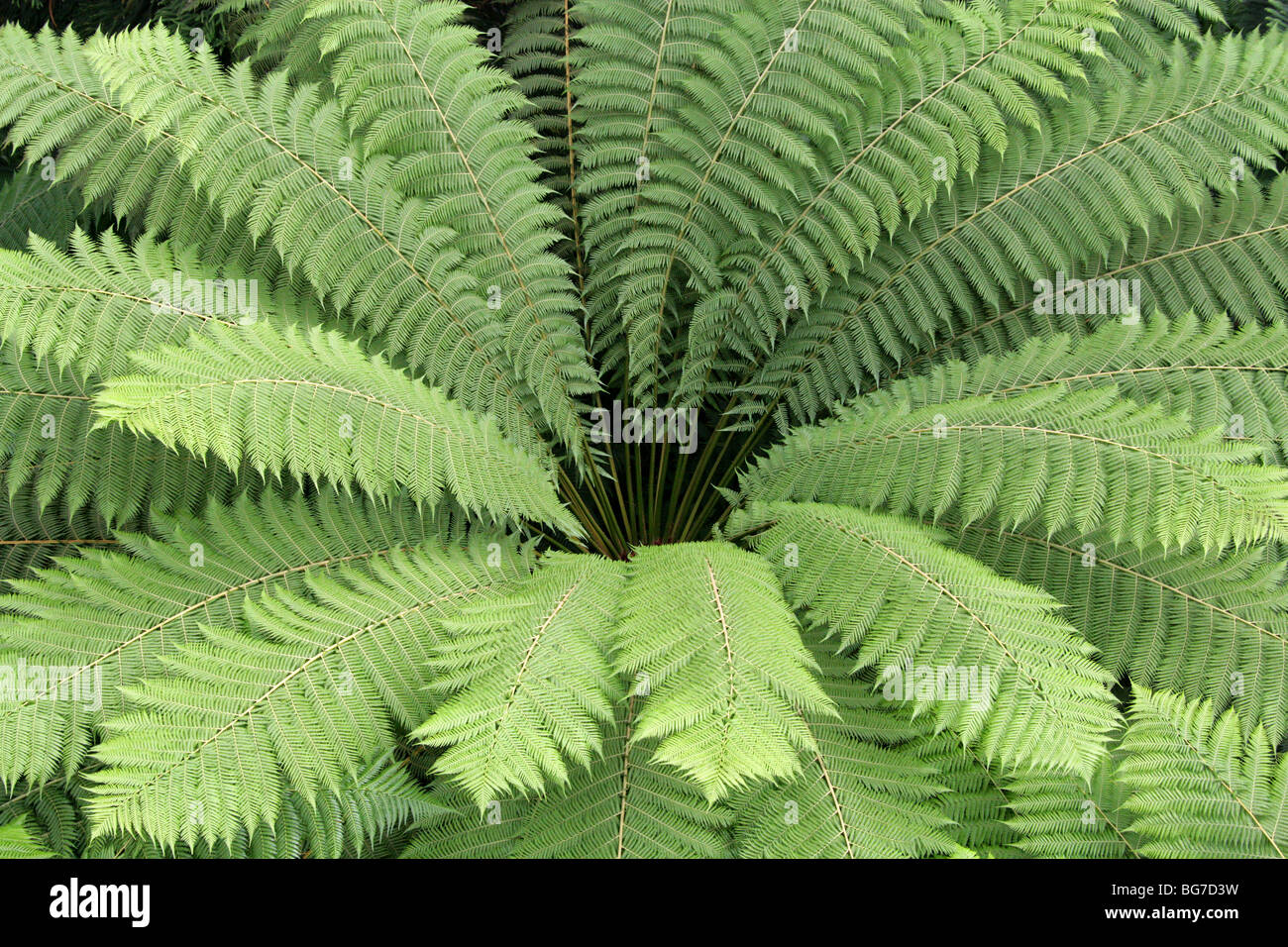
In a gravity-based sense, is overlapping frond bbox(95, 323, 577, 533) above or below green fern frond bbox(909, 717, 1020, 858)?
above

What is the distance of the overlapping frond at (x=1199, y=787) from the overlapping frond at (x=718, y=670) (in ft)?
2.81

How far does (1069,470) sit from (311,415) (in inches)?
72.9

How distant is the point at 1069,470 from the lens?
2.12 meters

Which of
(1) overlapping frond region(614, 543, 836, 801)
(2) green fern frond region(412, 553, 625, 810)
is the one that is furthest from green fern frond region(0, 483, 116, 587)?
(1) overlapping frond region(614, 543, 836, 801)

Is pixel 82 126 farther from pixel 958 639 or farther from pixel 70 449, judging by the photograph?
pixel 958 639

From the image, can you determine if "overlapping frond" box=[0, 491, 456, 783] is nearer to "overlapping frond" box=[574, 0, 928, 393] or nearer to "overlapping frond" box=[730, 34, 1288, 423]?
"overlapping frond" box=[574, 0, 928, 393]

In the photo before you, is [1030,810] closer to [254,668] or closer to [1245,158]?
[254,668]

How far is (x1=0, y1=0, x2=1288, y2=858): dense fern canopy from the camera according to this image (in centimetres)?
191

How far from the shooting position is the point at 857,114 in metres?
2.81

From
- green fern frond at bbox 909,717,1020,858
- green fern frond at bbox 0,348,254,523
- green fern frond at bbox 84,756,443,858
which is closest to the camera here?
green fern frond at bbox 84,756,443,858

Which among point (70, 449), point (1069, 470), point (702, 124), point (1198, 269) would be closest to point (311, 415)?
point (70, 449)

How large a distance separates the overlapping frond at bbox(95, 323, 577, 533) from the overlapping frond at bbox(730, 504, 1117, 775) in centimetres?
85

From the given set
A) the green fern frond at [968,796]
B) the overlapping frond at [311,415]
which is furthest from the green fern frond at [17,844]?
the green fern frond at [968,796]

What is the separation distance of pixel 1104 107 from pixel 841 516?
1.71m
